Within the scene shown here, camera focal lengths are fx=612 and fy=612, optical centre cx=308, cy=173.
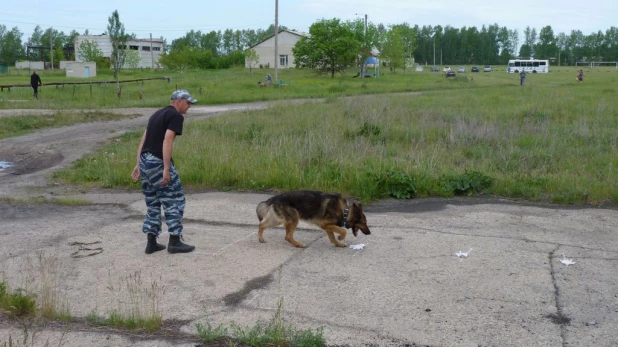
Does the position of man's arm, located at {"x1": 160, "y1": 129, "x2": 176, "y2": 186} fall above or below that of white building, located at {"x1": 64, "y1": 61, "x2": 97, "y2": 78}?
below

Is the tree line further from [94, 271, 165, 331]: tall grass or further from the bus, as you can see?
[94, 271, 165, 331]: tall grass

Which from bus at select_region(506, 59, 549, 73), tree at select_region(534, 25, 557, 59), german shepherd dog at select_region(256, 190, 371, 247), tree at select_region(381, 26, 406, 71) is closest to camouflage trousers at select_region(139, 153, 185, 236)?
german shepherd dog at select_region(256, 190, 371, 247)

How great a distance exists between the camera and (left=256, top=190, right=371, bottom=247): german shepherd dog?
23.7ft

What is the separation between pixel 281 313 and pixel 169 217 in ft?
7.40

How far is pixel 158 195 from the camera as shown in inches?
272

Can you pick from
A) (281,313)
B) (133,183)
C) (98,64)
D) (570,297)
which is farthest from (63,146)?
(98,64)

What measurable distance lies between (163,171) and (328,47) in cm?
5792

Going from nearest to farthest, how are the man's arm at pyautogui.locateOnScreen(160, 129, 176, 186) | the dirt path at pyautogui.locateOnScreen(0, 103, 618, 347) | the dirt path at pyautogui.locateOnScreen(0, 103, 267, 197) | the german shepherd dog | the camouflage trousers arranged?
1. the dirt path at pyautogui.locateOnScreen(0, 103, 618, 347)
2. the man's arm at pyautogui.locateOnScreen(160, 129, 176, 186)
3. the camouflage trousers
4. the german shepherd dog
5. the dirt path at pyautogui.locateOnScreen(0, 103, 267, 197)

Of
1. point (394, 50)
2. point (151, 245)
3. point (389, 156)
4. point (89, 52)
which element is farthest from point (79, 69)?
point (151, 245)

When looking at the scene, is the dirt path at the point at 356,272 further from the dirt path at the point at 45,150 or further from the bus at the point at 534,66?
the bus at the point at 534,66

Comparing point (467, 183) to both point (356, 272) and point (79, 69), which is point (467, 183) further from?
point (79, 69)

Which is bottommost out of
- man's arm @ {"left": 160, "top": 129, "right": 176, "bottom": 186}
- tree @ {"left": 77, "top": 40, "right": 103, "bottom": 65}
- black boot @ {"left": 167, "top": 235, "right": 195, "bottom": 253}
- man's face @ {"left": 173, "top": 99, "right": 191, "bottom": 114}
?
black boot @ {"left": 167, "top": 235, "right": 195, "bottom": 253}

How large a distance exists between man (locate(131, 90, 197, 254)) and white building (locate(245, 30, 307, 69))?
300 ft

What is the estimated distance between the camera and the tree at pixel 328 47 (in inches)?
2501
